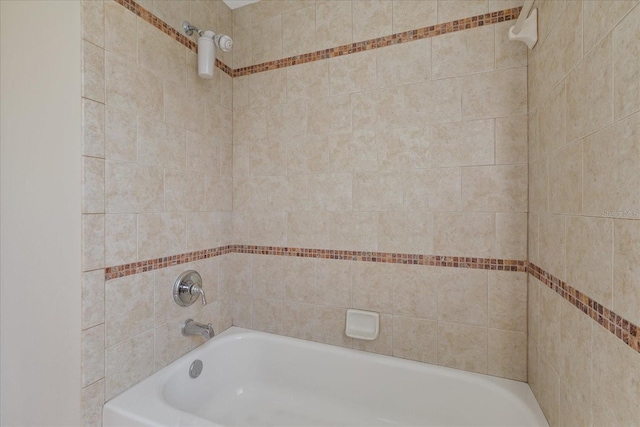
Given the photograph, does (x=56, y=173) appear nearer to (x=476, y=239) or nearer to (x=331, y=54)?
(x=331, y=54)

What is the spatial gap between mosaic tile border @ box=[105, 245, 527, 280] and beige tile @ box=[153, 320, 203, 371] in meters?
0.31

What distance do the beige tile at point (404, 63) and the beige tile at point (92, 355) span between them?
171 cm

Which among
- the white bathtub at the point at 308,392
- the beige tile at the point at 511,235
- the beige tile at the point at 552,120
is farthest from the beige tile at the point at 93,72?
the beige tile at the point at 511,235

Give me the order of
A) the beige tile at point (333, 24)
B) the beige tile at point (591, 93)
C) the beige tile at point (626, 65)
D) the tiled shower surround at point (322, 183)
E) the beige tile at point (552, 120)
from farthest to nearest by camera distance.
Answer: the beige tile at point (333, 24) → the tiled shower surround at point (322, 183) → the beige tile at point (552, 120) → the beige tile at point (591, 93) → the beige tile at point (626, 65)

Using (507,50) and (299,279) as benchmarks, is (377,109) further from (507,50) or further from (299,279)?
(299,279)

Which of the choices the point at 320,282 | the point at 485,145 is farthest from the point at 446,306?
the point at 485,145

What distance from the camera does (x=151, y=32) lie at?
4.66 feet

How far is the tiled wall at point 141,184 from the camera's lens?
118cm

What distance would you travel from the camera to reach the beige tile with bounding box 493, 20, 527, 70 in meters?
1.37

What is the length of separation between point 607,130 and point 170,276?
68.0 inches

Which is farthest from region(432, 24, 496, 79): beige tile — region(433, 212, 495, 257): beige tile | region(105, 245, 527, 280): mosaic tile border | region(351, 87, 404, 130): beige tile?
region(105, 245, 527, 280): mosaic tile border

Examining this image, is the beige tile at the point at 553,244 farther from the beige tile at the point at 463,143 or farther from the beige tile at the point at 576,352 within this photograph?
the beige tile at the point at 463,143

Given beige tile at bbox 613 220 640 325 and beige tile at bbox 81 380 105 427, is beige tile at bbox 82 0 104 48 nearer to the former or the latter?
beige tile at bbox 81 380 105 427

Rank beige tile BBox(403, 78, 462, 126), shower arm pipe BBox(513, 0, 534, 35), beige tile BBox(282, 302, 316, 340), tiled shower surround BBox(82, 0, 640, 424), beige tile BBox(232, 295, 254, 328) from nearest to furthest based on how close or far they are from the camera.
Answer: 1. shower arm pipe BBox(513, 0, 534, 35)
2. tiled shower surround BBox(82, 0, 640, 424)
3. beige tile BBox(403, 78, 462, 126)
4. beige tile BBox(282, 302, 316, 340)
5. beige tile BBox(232, 295, 254, 328)
